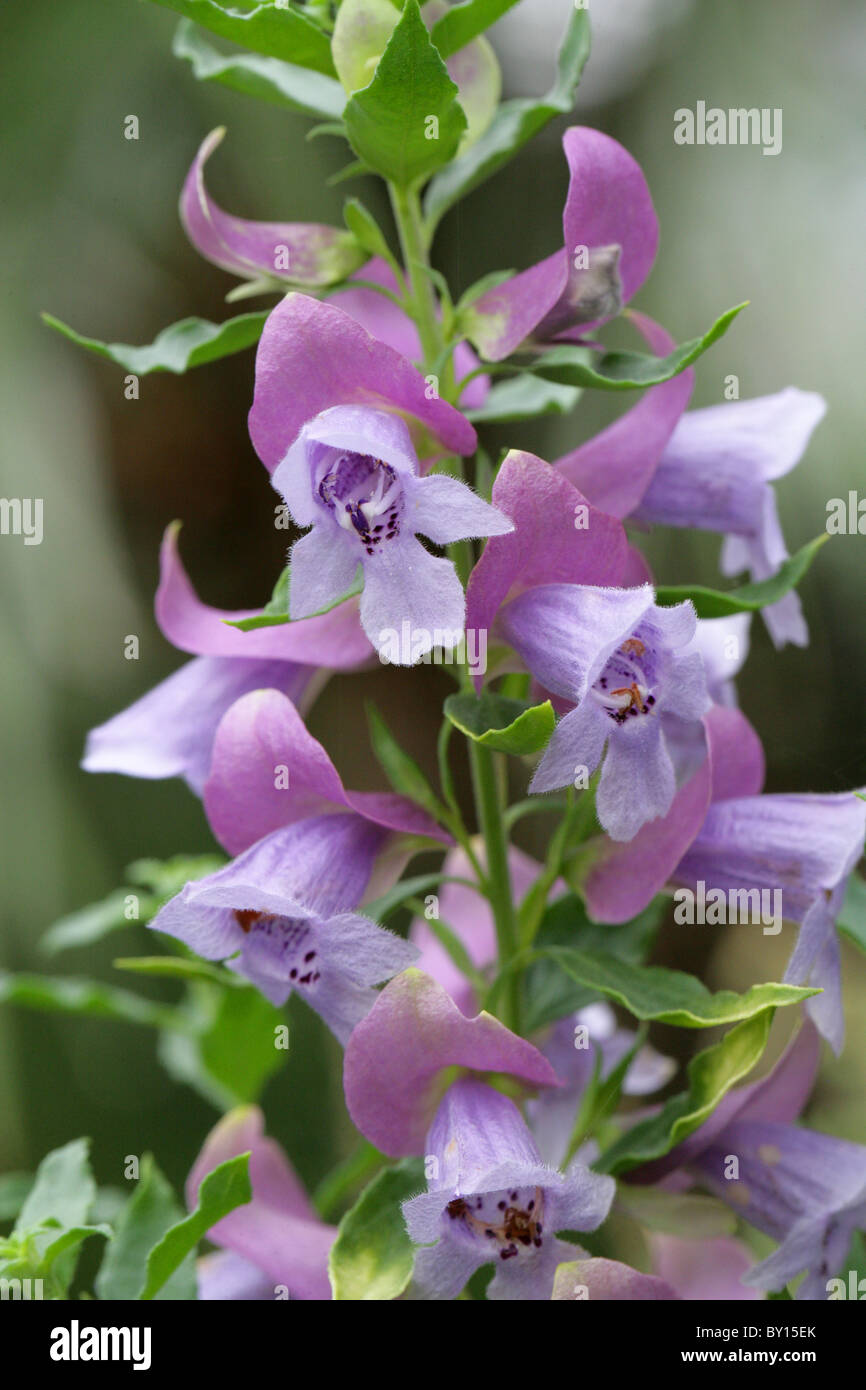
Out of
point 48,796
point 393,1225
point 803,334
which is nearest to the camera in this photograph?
point 393,1225

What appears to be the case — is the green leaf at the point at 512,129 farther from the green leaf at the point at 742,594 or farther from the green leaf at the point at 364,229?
the green leaf at the point at 742,594

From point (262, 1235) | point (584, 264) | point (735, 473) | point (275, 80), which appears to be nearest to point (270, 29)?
point (275, 80)

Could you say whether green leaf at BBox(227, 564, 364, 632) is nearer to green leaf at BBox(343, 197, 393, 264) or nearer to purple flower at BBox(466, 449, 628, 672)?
purple flower at BBox(466, 449, 628, 672)

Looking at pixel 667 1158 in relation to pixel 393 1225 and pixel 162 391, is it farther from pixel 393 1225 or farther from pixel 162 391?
pixel 162 391

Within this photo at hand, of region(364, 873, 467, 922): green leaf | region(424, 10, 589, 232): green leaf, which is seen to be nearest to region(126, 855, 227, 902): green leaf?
region(364, 873, 467, 922): green leaf

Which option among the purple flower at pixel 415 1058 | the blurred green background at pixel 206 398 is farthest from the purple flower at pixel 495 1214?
the blurred green background at pixel 206 398

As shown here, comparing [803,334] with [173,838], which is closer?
[803,334]

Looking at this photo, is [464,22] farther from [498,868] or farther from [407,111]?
[498,868]

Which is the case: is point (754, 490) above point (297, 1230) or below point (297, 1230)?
above
